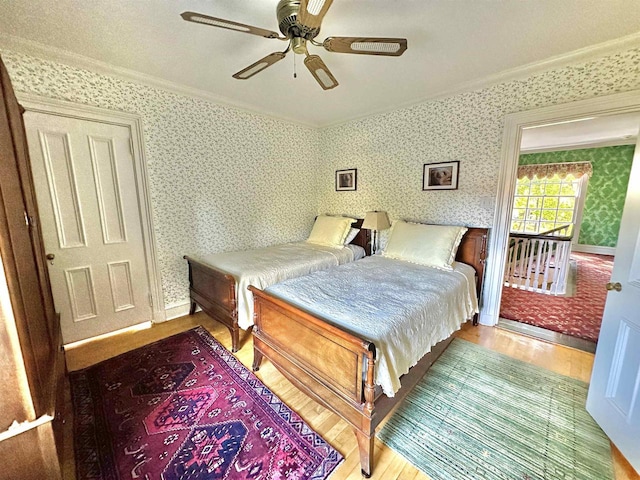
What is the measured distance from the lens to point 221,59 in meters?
2.14

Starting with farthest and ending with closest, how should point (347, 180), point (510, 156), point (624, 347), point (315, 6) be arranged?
point (347, 180) < point (510, 156) < point (624, 347) < point (315, 6)

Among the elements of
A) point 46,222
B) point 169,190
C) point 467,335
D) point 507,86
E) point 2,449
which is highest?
point 507,86

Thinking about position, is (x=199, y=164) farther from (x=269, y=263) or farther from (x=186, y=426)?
(x=186, y=426)

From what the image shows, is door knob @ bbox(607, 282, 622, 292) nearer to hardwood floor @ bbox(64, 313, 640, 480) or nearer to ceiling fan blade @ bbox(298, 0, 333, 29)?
hardwood floor @ bbox(64, 313, 640, 480)

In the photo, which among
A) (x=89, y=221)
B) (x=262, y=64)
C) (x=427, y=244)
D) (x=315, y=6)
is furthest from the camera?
(x=427, y=244)

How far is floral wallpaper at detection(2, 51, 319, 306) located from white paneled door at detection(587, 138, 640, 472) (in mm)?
3277

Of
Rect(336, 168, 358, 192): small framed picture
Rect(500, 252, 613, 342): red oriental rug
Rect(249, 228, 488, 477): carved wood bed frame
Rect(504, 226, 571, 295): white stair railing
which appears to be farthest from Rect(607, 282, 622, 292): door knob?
Rect(336, 168, 358, 192): small framed picture

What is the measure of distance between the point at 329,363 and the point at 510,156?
2544 millimetres

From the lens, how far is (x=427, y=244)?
2.69m

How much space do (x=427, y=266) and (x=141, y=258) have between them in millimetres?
2904

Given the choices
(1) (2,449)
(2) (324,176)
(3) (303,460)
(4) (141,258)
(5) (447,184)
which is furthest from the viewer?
(2) (324,176)

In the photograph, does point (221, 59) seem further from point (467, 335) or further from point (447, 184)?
point (467, 335)

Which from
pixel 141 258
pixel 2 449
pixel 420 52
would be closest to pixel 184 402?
pixel 2 449

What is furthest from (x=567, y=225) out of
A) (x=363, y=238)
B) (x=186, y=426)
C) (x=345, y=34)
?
(x=186, y=426)
